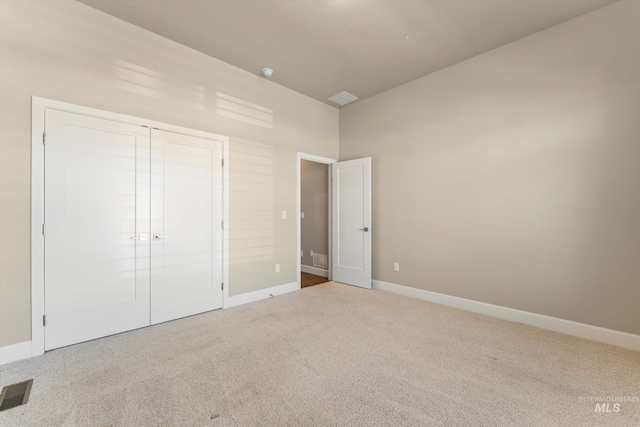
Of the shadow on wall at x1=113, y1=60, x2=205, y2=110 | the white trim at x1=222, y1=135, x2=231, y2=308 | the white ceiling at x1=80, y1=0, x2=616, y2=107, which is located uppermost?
the white ceiling at x1=80, y1=0, x2=616, y2=107

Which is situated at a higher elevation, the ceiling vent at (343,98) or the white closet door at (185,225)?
the ceiling vent at (343,98)

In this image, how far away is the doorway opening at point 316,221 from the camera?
5.19 m

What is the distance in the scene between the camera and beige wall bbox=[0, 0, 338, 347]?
2193mm

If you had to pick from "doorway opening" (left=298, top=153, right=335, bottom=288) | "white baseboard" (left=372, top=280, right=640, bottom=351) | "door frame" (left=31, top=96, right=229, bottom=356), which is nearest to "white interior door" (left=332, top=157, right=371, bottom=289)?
"doorway opening" (left=298, top=153, right=335, bottom=288)

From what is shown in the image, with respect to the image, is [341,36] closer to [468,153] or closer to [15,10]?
[468,153]

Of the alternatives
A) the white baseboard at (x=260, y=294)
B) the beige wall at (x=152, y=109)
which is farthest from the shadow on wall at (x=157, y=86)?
the white baseboard at (x=260, y=294)

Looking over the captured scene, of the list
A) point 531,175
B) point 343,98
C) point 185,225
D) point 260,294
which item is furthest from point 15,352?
point 531,175

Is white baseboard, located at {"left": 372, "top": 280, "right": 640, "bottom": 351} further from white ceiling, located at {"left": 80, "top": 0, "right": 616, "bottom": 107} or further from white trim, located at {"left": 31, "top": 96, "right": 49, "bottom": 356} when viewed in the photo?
white trim, located at {"left": 31, "top": 96, "right": 49, "bottom": 356}

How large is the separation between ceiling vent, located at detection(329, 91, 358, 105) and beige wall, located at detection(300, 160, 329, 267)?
121cm

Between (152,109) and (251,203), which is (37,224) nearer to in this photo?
(152,109)

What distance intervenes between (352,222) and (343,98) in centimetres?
210

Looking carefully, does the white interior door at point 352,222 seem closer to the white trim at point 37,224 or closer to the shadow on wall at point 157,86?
the shadow on wall at point 157,86

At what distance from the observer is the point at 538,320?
287 cm

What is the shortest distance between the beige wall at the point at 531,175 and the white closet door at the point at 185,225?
8.60 feet
